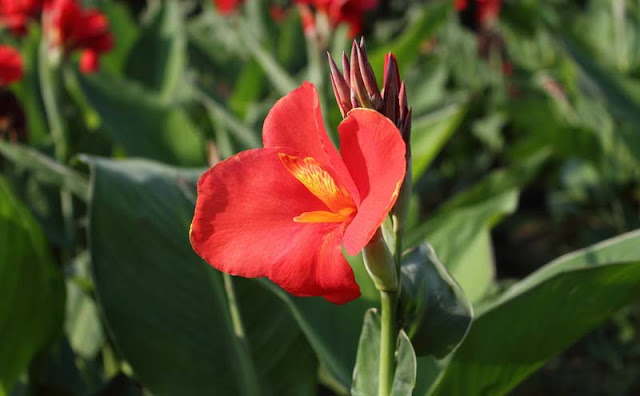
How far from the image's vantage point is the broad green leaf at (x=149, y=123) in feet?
5.02

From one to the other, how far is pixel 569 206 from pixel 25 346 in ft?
5.31

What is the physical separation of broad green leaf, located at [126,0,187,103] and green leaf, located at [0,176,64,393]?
1.13 meters

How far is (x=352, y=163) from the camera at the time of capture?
1.72 feet

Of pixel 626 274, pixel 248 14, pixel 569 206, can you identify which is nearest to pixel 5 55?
pixel 626 274

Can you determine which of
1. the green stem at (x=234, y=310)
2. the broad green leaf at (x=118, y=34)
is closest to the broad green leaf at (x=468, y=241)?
the green stem at (x=234, y=310)

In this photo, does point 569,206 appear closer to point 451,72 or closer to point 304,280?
point 451,72

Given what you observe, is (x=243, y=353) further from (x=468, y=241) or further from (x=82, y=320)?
(x=82, y=320)

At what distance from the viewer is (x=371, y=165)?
0.50 meters

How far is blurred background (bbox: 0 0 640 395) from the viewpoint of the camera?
1218mm

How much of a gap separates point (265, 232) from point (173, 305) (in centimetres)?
44

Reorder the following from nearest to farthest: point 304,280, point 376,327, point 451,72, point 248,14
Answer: point 304,280
point 376,327
point 451,72
point 248,14

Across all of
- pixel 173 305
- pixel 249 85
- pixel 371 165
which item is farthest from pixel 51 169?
pixel 249 85

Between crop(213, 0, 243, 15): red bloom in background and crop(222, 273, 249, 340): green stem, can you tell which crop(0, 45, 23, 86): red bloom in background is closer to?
crop(222, 273, 249, 340): green stem

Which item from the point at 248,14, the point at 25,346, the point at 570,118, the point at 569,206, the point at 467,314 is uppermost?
the point at 467,314
